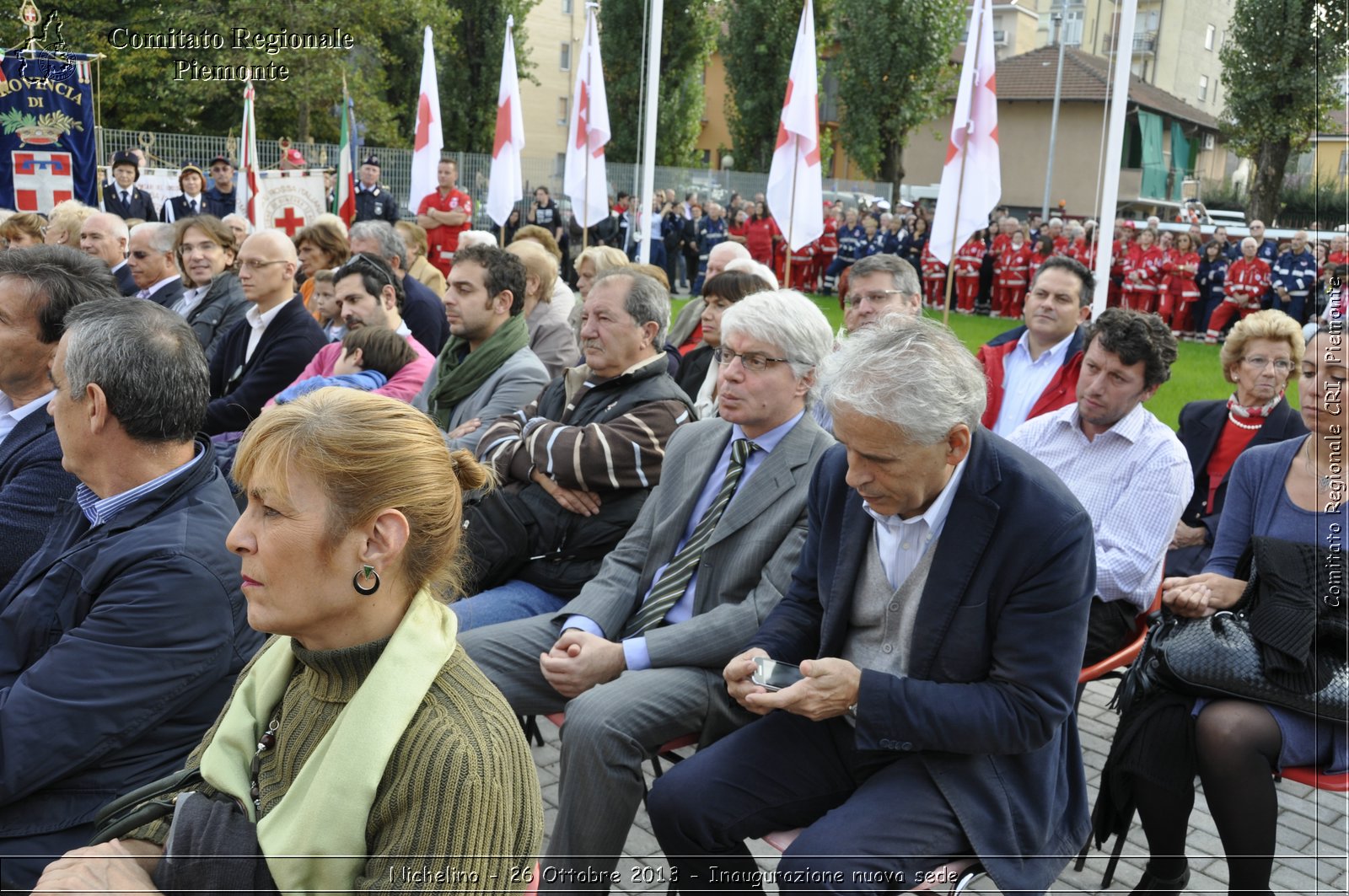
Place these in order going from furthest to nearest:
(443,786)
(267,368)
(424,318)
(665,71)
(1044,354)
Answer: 1. (665,71)
2. (424,318)
3. (267,368)
4. (1044,354)
5. (443,786)

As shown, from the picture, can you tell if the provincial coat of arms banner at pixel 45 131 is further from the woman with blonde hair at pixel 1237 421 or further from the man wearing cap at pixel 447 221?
the woman with blonde hair at pixel 1237 421

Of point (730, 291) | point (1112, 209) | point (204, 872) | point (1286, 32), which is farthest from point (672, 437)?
point (1286, 32)

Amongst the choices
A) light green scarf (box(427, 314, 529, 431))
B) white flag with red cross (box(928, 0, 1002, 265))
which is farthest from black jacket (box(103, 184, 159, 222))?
light green scarf (box(427, 314, 529, 431))

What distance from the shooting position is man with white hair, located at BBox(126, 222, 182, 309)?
275 inches

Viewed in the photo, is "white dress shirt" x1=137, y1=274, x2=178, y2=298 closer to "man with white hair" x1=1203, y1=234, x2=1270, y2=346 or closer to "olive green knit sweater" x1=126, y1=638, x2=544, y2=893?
"olive green knit sweater" x1=126, y1=638, x2=544, y2=893

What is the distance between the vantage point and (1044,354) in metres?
5.34

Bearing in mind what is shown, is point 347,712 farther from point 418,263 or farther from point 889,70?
point 889,70

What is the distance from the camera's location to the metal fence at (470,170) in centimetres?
2144

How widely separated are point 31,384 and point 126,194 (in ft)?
41.8

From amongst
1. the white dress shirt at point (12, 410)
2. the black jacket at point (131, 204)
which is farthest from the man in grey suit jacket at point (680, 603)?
the black jacket at point (131, 204)

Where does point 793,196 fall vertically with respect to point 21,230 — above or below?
above

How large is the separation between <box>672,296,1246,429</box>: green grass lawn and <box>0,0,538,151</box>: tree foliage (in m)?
9.24

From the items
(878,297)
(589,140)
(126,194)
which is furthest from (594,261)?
(126,194)

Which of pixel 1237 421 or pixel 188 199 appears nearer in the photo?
pixel 1237 421
